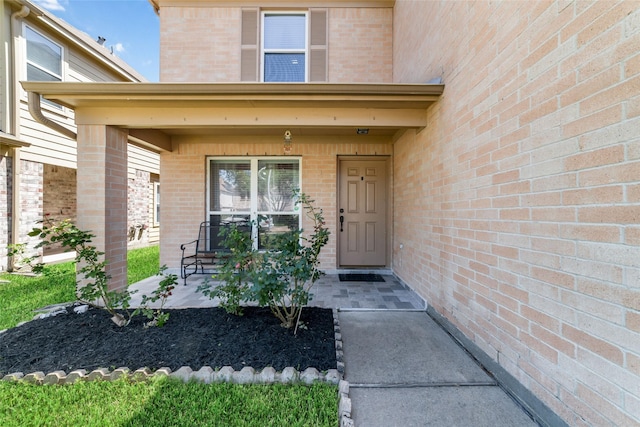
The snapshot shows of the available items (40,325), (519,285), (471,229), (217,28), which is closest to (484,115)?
(471,229)

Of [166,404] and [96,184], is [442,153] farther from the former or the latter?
[96,184]

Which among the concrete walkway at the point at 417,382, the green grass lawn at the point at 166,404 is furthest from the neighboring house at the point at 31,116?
the concrete walkway at the point at 417,382

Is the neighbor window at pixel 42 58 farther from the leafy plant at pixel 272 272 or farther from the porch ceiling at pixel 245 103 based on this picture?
the leafy plant at pixel 272 272

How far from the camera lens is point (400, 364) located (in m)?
2.22

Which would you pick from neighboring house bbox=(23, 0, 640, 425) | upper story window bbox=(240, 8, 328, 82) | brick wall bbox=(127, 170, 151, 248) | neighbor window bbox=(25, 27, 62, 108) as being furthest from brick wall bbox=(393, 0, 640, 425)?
brick wall bbox=(127, 170, 151, 248)

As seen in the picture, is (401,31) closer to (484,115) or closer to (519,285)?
(484,115)

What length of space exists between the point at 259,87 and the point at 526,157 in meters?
2.62

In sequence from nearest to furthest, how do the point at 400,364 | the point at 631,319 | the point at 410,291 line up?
the point at 631,319 → the point at 400,364 → the point at 410,291

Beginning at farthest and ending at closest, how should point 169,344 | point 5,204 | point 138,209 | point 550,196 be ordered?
1. point 138,209
2. point 5,204
3. point 169,344
4. point 550,196

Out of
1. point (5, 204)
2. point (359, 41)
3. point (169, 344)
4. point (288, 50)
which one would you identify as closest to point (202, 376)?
point (169, 344)

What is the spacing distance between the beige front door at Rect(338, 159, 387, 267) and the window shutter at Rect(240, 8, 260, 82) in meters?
2.42

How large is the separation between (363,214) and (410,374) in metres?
3.36

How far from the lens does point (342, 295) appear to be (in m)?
3.87

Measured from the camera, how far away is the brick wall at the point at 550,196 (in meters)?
1.24
